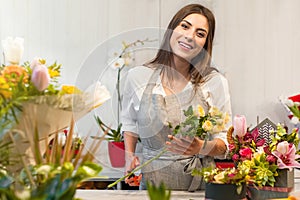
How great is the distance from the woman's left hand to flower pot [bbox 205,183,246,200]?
0.26m

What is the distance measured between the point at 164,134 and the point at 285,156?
363 mm

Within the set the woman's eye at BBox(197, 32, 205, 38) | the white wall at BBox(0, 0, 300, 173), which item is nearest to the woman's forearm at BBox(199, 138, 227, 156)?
the woman's eye at BBox(197, 32, 205, 38)

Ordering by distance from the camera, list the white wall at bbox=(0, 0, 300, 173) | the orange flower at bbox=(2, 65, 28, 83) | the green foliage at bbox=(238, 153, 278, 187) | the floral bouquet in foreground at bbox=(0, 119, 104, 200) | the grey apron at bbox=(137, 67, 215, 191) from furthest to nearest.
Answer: the white wall at bbox=(0, 0, 300, 173)
the grey apron at bbox=(137, 67, 215, 191)
the green foliage at bbox=(238, 153, 278, 187)
the orange flower at bbox=(2, 65, 28, 83)
the floral bouquet in foreground at bbox=(0, 119, 104, 200)

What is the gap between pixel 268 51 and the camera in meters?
3.16

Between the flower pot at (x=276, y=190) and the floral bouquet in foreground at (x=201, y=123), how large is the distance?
0.21 meters

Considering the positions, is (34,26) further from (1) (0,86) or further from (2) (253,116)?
(1) (0,86)

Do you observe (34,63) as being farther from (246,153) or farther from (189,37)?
(189,37)

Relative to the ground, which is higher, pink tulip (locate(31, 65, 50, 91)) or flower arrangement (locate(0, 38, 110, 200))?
pink tulip (locate(31, 65, 50, 91))

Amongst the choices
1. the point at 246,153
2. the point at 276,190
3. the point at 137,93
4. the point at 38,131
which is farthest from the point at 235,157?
the point at 38,131

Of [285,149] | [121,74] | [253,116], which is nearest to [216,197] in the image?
[285,149]

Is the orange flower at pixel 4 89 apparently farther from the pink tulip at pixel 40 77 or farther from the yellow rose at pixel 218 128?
the yellow rose at pixel 218 128

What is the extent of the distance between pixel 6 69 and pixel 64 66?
223 centimetres

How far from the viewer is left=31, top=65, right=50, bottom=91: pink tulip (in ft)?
2.71

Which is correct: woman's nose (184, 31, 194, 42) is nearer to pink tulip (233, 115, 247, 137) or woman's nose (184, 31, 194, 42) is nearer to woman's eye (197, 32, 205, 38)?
woman's eye (197, 32, 205, 38)
